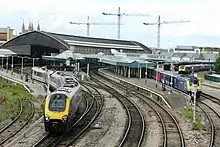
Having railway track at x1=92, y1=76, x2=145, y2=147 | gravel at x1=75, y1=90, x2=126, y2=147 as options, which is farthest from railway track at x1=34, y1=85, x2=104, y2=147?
railway track at x1=92, y1=76, x2=145, y2=147

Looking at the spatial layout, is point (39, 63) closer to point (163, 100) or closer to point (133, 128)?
point (163, 100)

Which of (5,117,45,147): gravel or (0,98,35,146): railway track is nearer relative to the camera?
(5,117,45,147): gravel

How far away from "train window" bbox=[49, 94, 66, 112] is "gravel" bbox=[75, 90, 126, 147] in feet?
7.69

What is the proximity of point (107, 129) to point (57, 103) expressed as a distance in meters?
4.35

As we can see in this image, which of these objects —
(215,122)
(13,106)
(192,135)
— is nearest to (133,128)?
(192,135)

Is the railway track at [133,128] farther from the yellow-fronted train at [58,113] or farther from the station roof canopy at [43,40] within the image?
the station roof canopy at [43,40]

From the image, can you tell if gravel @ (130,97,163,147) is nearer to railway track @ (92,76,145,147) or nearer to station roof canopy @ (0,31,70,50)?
railway track @ (92,76,145,147)

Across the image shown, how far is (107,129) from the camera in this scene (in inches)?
1043

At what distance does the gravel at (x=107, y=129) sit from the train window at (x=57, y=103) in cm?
234

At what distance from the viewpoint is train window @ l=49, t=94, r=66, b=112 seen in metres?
23.9

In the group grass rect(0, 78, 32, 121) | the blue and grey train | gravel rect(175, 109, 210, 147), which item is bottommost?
gravel rect(175, 109, 210, 147)

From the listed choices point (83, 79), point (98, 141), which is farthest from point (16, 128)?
point (83, 79)

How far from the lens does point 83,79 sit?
2781 inches

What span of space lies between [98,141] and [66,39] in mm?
108564
